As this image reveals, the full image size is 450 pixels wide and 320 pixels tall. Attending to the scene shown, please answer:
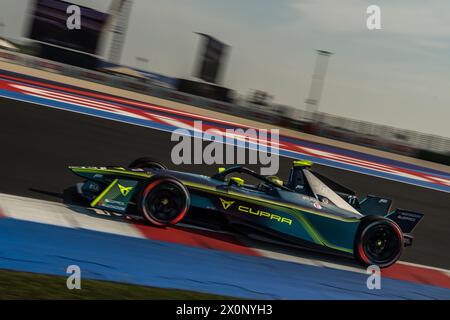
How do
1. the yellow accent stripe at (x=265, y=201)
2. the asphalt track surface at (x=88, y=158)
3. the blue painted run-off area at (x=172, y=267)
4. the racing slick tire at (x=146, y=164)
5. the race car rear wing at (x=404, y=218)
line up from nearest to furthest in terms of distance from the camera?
the blue painted run-off area at (x=172, y=267) → the yellow accent stripe at (x=265, y=201) → the race car rear wing at (x=404, y=218) → the racing slick tire at (x=146, y=164) → the asphalt track surface at (x=88, y=158)

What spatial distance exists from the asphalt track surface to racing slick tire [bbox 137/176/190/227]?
1263mm

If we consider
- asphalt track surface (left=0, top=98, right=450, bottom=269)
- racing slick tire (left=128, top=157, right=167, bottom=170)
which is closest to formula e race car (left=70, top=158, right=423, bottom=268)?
racing slick tire (left=128, top=157, right=167, bottom=170)

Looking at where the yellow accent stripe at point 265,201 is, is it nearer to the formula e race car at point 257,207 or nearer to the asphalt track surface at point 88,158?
the formula e race car at point 257,207

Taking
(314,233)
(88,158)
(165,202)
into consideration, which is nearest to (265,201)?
(314,233)

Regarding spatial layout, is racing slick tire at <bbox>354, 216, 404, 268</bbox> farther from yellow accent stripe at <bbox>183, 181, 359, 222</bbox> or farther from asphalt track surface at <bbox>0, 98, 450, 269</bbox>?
asphalt track surface at <bbox>0, 98, 450, 269</bbox>

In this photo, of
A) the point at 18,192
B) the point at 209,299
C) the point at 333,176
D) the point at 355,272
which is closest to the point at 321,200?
the point at 355,272

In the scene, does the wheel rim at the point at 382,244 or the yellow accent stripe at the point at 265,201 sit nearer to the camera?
the yellow accent stripe at the point at 265,201

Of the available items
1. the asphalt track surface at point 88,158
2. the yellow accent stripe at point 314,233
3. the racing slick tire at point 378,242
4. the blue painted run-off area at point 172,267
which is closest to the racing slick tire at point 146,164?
the asphalt track surface at point 88,158

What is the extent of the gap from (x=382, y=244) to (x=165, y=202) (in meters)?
2.49

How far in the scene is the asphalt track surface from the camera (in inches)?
332

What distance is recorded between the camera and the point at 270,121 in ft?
95.3

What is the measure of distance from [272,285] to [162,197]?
161 centimetres

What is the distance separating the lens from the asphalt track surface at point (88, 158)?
842 cm

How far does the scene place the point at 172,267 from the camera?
5.99 meters
